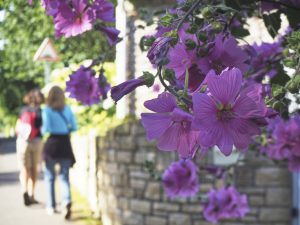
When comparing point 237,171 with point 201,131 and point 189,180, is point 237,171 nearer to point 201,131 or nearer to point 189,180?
point 189,180

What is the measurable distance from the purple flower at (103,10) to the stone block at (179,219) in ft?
12.3

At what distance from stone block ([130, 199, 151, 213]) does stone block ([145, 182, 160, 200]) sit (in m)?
0.07

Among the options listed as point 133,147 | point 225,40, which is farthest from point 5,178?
point 225,40

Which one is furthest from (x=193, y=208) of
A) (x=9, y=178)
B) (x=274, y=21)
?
(x=9, y=178)

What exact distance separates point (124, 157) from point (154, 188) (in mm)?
478

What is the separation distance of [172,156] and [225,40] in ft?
13.3

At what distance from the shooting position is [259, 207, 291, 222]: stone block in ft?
16.4

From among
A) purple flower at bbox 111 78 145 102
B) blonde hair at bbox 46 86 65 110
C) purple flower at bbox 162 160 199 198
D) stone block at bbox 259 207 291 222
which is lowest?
stone block at bbox 259 207 291 222

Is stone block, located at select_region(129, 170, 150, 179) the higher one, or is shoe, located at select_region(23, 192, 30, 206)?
stone block, located at select_region(129, 170, 150, 179)

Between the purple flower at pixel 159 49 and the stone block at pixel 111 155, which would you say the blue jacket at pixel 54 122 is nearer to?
the stone block at pixel 111 155

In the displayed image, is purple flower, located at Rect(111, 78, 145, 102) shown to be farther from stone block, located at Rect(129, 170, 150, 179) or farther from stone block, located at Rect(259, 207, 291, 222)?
stone block, located at Rect(129, 170, 150, 179)

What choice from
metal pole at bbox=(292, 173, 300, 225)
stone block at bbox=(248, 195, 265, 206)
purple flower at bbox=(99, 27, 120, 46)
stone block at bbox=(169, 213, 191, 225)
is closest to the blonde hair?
stone block at bbox=(169, 213, 191, 225)

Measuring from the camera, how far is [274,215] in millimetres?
4992

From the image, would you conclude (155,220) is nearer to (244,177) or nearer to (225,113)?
(244,177)
